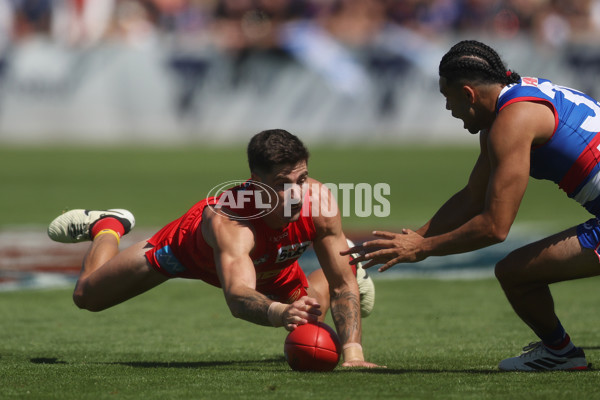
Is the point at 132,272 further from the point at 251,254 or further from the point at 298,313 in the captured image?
the point at 298,313

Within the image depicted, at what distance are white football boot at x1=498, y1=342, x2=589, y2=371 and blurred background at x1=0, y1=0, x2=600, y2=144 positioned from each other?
2169 cm

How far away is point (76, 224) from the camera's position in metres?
8.46

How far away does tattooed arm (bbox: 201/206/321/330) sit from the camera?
5.89 metres

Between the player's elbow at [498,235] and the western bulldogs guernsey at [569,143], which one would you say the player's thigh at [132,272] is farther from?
the western bulldogs guernsey at [569,143]

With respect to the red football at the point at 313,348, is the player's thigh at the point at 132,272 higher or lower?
higher

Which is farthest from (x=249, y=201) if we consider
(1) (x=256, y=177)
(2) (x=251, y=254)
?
(2) (x=251, y=254)

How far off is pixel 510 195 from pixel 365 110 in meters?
22.6

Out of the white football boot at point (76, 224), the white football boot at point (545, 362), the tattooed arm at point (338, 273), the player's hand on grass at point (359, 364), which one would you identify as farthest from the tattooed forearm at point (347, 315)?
the white football boot at point (76, 224)

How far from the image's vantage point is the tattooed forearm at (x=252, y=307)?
605cm

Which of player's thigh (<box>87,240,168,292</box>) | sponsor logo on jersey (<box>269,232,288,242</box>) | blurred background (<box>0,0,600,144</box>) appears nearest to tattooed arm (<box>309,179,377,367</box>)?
sponsor logo on jersey (<box>269,232,288,242</box>)

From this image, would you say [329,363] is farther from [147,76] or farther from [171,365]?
[147,76]

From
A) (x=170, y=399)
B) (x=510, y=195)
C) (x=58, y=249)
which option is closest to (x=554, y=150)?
(x=510, y=195)

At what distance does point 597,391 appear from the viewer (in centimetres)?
559

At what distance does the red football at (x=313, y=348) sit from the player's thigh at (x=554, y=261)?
1209mm
